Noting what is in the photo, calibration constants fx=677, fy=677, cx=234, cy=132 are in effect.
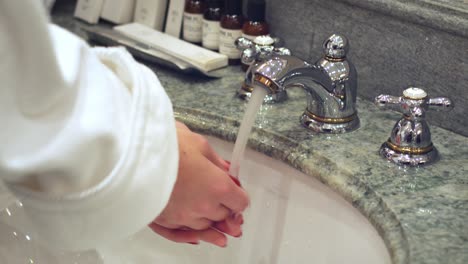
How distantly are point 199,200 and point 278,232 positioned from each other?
0.71ft

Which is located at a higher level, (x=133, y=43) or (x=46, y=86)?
(x=46, y=86)

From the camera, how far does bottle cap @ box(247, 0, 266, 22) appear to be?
849mm

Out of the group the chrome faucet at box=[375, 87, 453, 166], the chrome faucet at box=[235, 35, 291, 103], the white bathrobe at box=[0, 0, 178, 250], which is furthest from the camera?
the chrome faucet at box=[235, 35, 291, 103]

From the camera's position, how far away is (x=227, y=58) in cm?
90

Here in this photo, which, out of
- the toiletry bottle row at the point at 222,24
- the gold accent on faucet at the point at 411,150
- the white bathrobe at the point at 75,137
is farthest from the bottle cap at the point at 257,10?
the white bathrobe at the point at 75,137

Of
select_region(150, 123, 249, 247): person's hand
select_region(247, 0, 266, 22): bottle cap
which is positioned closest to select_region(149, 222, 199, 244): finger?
select_region(150, 123, 249, 247): person's hand

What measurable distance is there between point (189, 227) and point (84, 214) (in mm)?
161

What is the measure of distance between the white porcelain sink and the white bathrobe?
0.84 feet

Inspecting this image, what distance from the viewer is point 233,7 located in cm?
86

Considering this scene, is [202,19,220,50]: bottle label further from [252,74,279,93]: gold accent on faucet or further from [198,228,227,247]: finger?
[198,228,227,247]: finger

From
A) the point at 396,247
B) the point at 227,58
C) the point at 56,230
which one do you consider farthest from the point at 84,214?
the point at 227,58

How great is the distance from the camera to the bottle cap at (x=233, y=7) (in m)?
0.86

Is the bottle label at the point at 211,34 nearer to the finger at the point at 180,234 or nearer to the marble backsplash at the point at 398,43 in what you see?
the marble backsplash at the point at 398,43

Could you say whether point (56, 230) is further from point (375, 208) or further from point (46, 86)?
point (375, 208)
